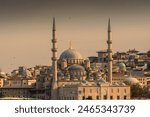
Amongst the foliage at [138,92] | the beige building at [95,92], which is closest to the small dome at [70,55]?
the foliage at [138,92]

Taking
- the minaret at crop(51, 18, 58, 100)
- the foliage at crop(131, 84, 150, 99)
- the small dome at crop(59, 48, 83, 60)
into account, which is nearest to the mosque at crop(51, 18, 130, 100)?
the minaret at crop(51, 18, 58, 100)

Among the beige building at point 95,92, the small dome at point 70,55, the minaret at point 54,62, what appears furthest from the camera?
the small dome at point 70,55

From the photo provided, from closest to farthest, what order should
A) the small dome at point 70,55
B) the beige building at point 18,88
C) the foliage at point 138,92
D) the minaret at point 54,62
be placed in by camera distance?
the minaret at point 54,62
the foliage at point 138,92
the beige building at point 18,88
the small dome at point 70,55

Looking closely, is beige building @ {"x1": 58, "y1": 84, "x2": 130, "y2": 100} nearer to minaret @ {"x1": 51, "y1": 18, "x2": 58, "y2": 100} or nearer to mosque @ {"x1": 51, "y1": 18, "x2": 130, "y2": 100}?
mosque @ {"x1": 51, "y1": 18, "x2": 130, "y2": 100}

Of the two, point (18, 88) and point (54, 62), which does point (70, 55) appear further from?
point (54, 62)

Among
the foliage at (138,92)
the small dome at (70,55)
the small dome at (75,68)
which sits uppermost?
the small dome at (70,55)

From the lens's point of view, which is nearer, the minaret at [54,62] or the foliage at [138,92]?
the minaret at [54,62]

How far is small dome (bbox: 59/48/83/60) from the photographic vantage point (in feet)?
43.8

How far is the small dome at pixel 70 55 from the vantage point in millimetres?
13344

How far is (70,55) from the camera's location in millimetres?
13375

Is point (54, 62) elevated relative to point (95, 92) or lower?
elevated

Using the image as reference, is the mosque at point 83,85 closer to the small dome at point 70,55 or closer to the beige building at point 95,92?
the beige building at point 95,92

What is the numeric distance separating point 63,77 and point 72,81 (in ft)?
0.94

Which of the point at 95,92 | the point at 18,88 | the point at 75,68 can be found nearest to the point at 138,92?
the point at 95,92
